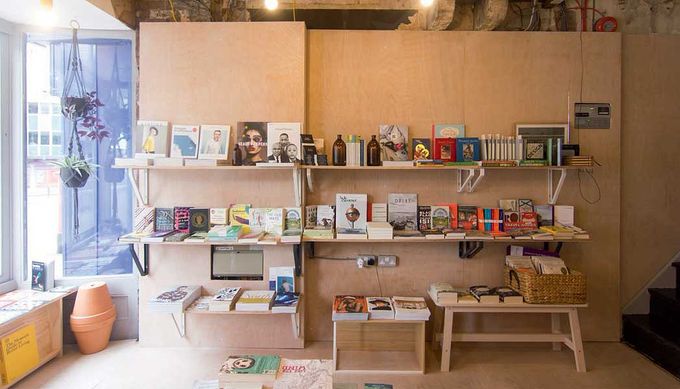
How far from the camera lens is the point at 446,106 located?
3.11 metres

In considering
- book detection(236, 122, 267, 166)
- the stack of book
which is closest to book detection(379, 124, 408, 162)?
the stack of book

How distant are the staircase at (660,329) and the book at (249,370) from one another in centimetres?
292

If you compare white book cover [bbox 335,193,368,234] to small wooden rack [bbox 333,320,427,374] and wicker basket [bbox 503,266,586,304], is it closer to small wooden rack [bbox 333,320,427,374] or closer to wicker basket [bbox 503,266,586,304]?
small wooden rack [bbox 333,320,427,374]

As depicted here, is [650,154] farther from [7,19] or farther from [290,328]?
[7,19]

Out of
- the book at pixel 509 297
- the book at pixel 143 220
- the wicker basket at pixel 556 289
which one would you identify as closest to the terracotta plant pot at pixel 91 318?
the book at pixel 143 220

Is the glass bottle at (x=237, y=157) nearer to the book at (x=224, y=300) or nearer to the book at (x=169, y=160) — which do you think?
the book at (x=169, y=160)

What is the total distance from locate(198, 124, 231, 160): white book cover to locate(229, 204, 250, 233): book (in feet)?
1.38

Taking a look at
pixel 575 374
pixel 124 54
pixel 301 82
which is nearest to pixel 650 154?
pixel 575 374

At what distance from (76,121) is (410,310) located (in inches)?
120

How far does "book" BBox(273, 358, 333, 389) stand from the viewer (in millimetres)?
1673

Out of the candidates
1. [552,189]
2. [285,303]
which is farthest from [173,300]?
[552,189]

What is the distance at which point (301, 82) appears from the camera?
3.01 meters

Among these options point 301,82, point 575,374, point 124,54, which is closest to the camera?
point 575,374

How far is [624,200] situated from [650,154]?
0.46 m
